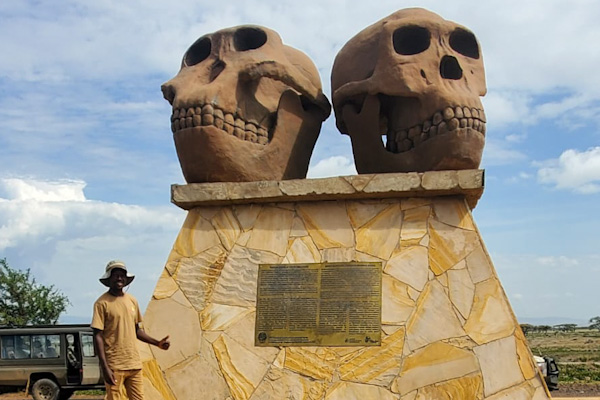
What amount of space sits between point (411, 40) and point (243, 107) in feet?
5.49

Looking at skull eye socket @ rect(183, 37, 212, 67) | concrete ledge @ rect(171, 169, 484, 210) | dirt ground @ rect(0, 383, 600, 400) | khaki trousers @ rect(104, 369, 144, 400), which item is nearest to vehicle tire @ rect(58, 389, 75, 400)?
dirt ground @ rect(0, 383, 600, 400)

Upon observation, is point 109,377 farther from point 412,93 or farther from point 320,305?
point 412,93

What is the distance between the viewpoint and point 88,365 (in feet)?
39.9

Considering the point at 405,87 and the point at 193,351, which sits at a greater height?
the point at 405,87

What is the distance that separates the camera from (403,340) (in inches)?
220

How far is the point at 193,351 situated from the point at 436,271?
2.06 m

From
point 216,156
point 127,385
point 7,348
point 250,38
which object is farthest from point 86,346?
point 127,385

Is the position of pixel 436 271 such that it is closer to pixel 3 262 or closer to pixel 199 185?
pixel 199 185

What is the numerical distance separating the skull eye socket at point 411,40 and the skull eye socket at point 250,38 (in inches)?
50.3

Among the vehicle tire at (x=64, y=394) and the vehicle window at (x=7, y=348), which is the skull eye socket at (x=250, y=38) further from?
the vehicle window at (x=7, y=348)

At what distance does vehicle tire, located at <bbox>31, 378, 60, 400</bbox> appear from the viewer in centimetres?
1195

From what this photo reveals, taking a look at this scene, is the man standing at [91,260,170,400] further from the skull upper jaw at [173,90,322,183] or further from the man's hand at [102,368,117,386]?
the skull upper jaw at [173,90,322,183]

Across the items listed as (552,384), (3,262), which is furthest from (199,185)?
(3,262)

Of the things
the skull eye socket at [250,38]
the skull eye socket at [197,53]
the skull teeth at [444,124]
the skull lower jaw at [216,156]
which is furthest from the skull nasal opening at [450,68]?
the skull eye socket at [197,53]
